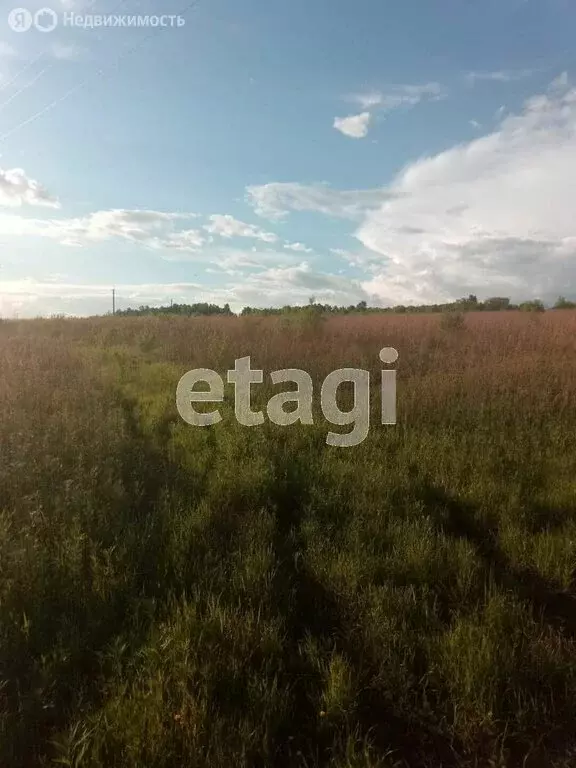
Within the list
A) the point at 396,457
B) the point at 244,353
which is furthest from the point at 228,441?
the point at 244,353

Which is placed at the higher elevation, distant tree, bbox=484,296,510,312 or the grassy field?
distant tree, bbox=484,296,510,312

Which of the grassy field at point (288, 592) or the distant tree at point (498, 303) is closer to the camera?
the grassy field at point (288, 592)

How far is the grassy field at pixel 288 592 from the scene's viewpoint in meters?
1.99

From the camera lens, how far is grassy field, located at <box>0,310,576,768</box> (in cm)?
199

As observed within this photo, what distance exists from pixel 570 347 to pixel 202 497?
796cm

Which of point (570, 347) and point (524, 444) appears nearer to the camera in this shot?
point (524, 444)

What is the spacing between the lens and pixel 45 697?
2.12 m

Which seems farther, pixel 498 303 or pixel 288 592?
pixel 498 303

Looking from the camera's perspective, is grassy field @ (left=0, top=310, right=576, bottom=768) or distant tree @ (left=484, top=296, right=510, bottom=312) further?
distant tree @ (left=484, top=296, right=510, bottom=312)

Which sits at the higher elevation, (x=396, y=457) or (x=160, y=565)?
(x=396, y=457)

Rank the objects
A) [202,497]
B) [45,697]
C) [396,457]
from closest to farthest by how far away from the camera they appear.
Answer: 1. [45,697]
2. [202,497]
3. [396,457]

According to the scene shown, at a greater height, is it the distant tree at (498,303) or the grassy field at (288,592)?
the distant tree at (498,303)

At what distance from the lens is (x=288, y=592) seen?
9.16 feet

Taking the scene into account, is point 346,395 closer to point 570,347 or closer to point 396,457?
point 396,457
